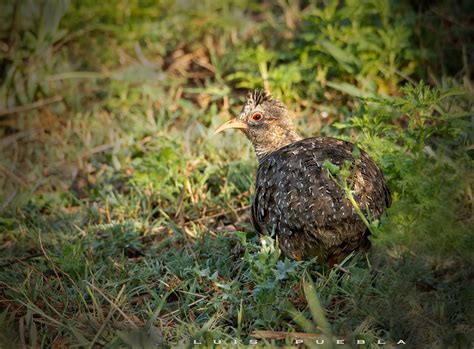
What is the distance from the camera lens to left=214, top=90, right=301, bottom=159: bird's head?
5.79m

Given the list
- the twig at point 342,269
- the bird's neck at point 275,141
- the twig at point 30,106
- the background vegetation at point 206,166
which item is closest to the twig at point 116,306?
the background vegetation at point 206,166

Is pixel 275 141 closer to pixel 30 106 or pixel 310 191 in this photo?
pixel 310 191

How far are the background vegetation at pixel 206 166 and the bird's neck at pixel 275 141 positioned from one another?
0.38 m

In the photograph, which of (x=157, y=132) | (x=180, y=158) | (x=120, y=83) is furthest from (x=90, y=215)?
(x=120, y=83)

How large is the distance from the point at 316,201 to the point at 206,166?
2039 millimetres

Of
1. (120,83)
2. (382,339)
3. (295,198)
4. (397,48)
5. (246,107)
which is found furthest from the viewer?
(120,83)

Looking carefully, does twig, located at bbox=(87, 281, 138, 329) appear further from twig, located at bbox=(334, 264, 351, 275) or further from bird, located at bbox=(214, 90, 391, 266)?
twig, located at bbox=(334, 264, 351, 275)

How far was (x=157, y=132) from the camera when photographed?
7.13 metres

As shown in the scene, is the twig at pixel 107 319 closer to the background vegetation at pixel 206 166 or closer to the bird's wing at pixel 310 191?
the background vegetation at pixel 206 166

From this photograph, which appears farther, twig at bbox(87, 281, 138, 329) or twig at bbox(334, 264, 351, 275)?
twig at bbox(334, 264, 351, 275)

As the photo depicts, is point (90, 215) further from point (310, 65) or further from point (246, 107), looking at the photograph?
point (310, 65)

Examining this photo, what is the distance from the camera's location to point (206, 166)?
6.36 metres

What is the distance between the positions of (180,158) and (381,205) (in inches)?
88.0

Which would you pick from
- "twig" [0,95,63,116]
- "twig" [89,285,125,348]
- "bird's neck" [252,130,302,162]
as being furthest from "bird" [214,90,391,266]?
"twig" [0,95,63,116]
